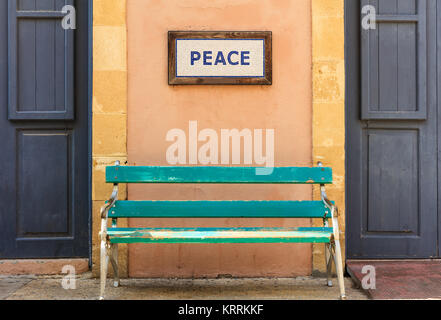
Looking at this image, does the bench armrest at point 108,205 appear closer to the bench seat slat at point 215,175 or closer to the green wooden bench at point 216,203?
the green wooden bench at point 216,203

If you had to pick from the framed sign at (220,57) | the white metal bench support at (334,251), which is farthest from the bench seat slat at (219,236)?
the framed sign at (220,57)

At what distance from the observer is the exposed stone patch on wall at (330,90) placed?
11.8 ft

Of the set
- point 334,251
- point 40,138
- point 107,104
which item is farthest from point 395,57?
point 40,138

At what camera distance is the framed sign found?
359cm

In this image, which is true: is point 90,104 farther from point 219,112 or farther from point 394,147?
point 394,147

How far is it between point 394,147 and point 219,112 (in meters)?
1.65

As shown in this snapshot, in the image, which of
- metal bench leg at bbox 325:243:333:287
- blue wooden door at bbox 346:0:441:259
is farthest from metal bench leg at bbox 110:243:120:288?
blue wooden door at bbox 346:0:441:259

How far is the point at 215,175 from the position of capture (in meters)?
3.26

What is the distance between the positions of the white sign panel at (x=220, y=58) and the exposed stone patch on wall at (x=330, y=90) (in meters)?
0.51

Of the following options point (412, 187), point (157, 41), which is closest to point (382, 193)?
point (412, 187)

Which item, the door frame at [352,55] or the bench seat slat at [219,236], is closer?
the bench seat slat at [219,236]

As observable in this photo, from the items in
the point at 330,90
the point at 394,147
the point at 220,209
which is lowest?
the point at 220,209

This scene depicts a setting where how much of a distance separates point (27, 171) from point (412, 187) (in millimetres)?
3532

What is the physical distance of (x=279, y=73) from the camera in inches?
143
